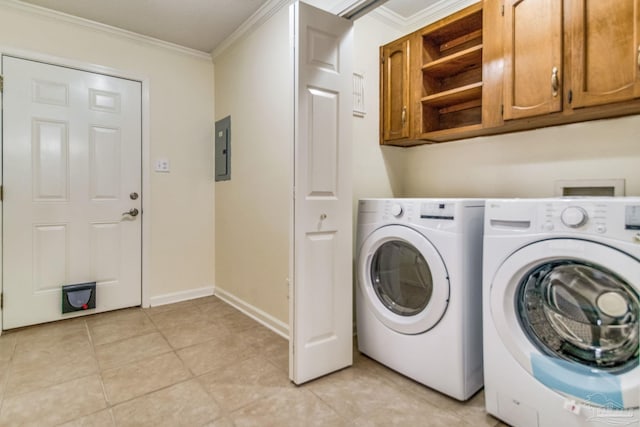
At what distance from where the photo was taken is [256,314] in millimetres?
Result: 2594

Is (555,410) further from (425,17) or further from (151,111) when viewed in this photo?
(151,111)

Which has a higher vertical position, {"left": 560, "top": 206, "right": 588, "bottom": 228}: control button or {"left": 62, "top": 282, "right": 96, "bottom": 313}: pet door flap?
{"left": 560, "top": 206, "right": 588, "bottom": 228}: control button

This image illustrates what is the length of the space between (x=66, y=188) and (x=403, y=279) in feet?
8.41

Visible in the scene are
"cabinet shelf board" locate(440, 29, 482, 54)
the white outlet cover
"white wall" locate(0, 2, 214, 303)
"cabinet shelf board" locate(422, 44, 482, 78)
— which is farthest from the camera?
the white outlet cover

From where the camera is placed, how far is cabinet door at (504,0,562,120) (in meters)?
1.54

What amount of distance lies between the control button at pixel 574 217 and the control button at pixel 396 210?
2.28 feet

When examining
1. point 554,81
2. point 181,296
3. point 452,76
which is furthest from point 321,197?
point 181,296

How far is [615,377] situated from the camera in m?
1.11

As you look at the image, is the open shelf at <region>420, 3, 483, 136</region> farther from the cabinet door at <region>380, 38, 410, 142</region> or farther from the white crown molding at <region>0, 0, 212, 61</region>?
the white crown molding at <region>0, 0, 212, 61</region>

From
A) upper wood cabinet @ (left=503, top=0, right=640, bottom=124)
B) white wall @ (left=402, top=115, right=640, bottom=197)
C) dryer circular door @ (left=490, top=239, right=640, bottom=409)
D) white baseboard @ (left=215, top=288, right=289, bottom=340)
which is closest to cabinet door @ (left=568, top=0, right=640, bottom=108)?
upper wood cabinet @ (left=503, top=0, right=640, bottom=124)

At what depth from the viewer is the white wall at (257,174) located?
231cm

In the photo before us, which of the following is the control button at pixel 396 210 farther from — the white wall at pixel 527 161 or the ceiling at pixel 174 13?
the ceiling at pixel 174 13

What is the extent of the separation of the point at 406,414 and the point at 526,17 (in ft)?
6.45

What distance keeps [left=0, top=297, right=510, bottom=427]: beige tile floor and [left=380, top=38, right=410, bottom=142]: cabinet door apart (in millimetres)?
1500
